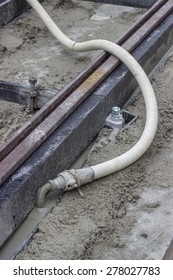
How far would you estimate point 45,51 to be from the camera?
19.1 ft

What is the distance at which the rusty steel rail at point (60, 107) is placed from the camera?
342 cm

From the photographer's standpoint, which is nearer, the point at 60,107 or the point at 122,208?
the point at 122,208

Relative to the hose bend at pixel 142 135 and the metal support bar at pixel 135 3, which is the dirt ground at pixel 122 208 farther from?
the metal support bar at pixel 135 3

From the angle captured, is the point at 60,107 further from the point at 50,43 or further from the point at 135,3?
the point at 135,3

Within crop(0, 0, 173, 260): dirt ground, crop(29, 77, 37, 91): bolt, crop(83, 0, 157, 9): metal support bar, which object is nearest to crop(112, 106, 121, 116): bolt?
crop(0, 0, 173, 260): dirt ground

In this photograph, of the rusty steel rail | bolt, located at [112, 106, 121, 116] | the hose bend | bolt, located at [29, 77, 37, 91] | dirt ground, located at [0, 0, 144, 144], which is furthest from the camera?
dirt ground, located at [0, 0, 144, 144]

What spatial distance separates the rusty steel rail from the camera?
342 centimetres

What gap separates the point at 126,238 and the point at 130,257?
0.54ft

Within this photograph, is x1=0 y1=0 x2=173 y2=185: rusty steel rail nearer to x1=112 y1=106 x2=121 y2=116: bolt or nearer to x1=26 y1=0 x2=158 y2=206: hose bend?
x1=26 y1=0 x2=158 y2=206: hose bend

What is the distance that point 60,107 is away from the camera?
3936 mm

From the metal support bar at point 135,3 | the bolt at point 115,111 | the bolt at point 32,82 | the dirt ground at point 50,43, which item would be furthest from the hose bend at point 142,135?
the metal support bar at point 135,3

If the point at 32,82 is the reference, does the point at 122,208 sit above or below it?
below

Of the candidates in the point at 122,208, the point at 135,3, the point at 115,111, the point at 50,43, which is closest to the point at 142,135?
the point at 115,111
